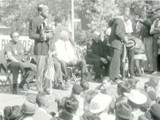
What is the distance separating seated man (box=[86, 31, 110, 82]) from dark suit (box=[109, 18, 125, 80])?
1387mm

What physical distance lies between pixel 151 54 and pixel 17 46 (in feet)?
15.3

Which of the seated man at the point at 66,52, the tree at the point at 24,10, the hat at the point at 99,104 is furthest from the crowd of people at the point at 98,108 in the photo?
the tree at the point at 24,10

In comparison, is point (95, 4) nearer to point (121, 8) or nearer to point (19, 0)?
point (121, 8)

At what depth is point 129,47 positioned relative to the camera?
13.6 m

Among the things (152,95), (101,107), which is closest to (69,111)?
(101,107)

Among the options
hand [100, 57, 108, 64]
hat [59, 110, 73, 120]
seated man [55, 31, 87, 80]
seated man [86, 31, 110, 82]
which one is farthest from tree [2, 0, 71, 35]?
hat [59, 110, 73, 120]

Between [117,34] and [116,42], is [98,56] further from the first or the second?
[117,34]

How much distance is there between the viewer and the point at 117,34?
1163 centimetres

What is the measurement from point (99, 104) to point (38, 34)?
3692mm

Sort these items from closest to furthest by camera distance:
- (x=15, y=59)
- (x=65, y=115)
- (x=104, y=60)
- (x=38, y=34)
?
1. (x=65, y=115)
2. (x=38, y=34)
3. (x=15, y=59)
4. (x=104, y=60)

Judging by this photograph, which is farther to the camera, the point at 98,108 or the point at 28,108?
the point at 98,108

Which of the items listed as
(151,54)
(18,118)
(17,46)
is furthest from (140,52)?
(18,118)

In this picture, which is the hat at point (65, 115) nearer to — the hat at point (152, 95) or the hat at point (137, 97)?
the hat at point (137, 97)

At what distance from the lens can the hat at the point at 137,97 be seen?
647 centimetres
